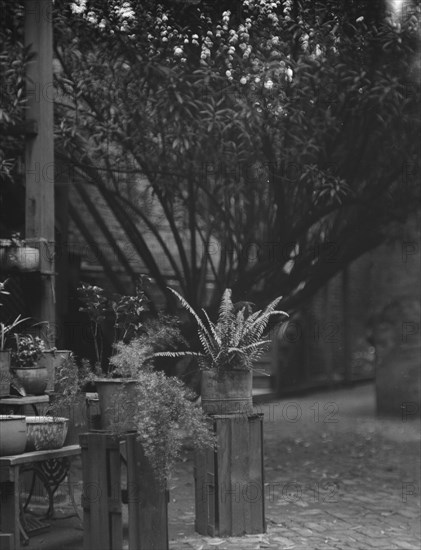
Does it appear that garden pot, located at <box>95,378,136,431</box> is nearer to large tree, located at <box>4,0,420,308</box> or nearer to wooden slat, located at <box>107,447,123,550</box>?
wooden slat, located at <box>107,447,123,550</box>

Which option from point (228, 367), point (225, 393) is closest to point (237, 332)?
point (228, 367)

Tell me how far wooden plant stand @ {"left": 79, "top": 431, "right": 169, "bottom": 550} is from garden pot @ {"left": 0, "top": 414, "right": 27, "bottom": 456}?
0.39 meters

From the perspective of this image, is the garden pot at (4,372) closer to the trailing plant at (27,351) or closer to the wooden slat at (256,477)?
the trailing plant at (27,351)

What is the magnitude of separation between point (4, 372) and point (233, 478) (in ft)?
5.46

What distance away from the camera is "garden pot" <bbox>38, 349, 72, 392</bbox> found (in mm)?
6711

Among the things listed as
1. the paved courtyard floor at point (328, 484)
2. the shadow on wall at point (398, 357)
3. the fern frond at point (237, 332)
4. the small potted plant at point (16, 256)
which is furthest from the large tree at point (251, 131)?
the fern frond at point (237, 332)

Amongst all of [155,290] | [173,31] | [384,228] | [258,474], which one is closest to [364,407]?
[384,228]

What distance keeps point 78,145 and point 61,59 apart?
2.69 feet

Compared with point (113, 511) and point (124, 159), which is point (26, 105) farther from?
point (113, 511)

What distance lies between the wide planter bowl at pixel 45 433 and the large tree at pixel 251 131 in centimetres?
339

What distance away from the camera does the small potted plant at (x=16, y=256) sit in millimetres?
7227

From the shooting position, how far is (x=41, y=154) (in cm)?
755

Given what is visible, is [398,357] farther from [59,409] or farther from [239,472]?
[59,409]

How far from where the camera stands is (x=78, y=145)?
9.02m
